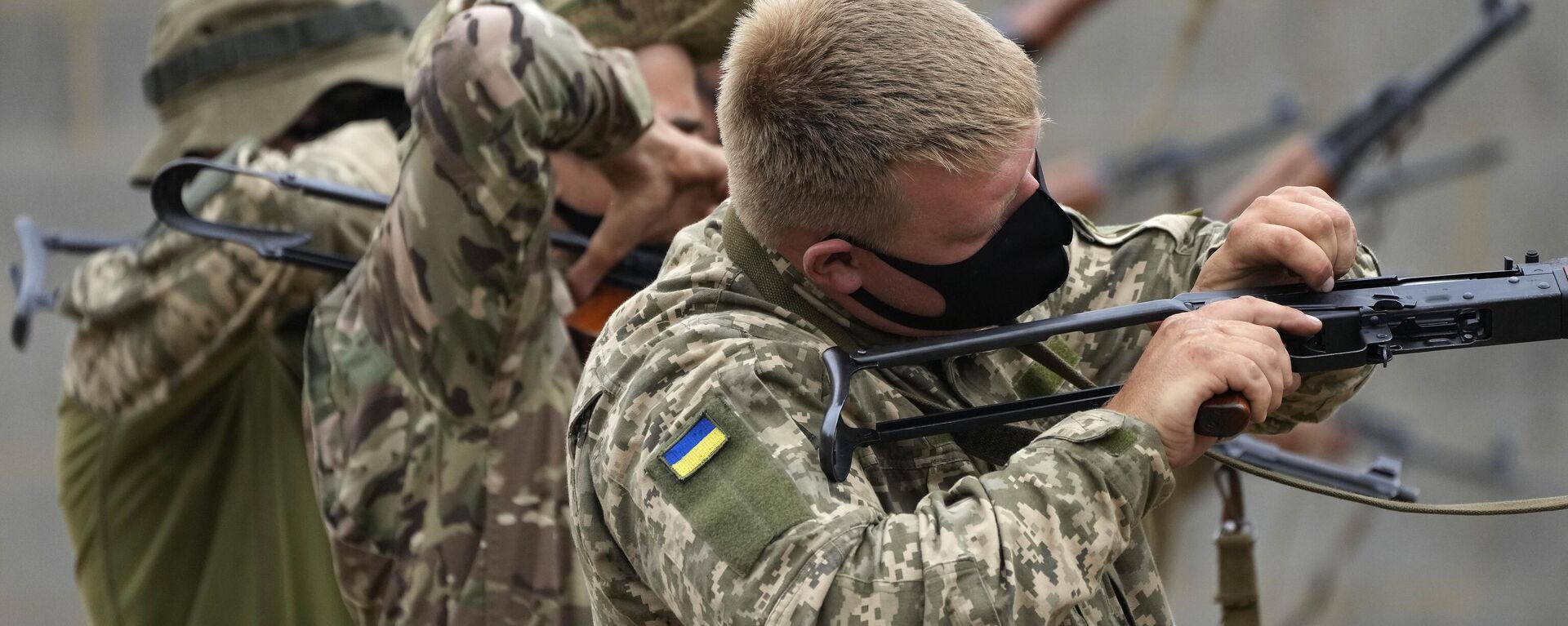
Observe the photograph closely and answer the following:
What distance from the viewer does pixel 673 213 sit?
273cm

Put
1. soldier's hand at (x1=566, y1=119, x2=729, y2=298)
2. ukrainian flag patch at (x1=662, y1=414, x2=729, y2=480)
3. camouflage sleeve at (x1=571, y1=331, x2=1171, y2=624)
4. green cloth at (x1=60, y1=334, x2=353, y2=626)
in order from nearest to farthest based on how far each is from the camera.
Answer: camouflage sleeve at (x1=571, y1=331, x2=1171, y2=624) → ukrainian flag patch at (x1=662, y1=414, x2=729, y2=480) → soldier's hand at (x1=566, y1=119, x2=729, y2=298) → green cloth at (x1=60, y1=334, x2=353, y2=626)

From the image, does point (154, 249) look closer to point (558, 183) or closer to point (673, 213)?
point (558, 183)

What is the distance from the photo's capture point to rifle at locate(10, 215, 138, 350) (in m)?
3.28

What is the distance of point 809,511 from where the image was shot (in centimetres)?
147

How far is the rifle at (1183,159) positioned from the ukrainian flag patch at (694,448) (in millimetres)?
5060

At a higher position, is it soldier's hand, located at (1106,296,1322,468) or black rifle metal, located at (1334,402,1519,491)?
soldier's hand, located at (1106,296,1322,468)

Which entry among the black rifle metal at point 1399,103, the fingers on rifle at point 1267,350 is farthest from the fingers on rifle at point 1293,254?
the black rifle metal at point 1399,103

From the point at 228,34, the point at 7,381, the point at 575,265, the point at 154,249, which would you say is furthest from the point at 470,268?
the point at 7,381

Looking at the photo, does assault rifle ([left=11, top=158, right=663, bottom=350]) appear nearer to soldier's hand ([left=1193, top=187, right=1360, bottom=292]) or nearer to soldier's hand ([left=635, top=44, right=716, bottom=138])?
soldier's hand ([left=635, top=44, right=716, bottom=138])

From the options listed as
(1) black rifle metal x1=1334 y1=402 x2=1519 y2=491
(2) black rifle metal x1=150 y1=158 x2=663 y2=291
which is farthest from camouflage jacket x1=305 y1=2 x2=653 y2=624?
(1) black rifle metal x1=1334 y1=402 x2=1519 y2=491

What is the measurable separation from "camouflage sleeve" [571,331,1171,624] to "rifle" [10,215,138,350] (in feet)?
6.91

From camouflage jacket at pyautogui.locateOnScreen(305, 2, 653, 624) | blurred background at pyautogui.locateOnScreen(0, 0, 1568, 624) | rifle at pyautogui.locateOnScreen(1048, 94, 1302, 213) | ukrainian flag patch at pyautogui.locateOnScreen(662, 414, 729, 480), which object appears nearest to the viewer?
ukrainian flag patch at pyautogui.locateOnScreen(662, 414, 729, 480)

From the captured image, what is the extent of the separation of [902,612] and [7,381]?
675 cm

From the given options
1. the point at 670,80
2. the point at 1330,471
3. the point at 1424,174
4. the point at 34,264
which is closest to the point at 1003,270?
the point at 1330,471
